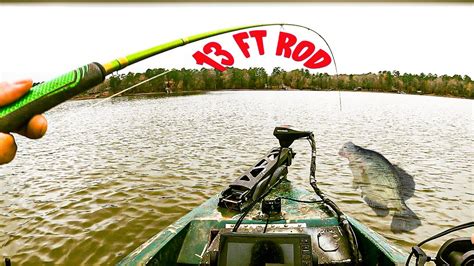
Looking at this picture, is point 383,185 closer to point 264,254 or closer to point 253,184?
point 253,184

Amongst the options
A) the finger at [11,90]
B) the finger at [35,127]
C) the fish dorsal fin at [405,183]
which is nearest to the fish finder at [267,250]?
the finger at [35,127]

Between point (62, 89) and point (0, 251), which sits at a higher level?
point (62, 89)

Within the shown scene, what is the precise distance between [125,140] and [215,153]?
4984 millimetres

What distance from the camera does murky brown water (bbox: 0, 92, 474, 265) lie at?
21.7 feet

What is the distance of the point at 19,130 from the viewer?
978 millimetres

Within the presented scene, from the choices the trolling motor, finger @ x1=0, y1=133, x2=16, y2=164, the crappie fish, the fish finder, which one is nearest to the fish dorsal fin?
the crappie fish

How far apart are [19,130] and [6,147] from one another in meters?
0.06

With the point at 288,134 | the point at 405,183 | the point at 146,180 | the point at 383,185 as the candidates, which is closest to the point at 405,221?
the point at 383,185

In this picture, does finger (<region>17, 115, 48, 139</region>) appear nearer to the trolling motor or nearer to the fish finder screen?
the fish finder screen

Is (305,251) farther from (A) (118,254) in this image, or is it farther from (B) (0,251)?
(B) (0,251)

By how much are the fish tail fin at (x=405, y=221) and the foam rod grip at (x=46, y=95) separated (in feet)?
23.6

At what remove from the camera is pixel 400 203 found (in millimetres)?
8758

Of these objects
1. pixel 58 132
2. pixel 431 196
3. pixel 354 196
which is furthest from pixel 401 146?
pixel 58 132

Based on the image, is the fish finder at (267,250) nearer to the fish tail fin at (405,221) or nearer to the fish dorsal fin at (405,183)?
the fish tail fin at (405,221)
